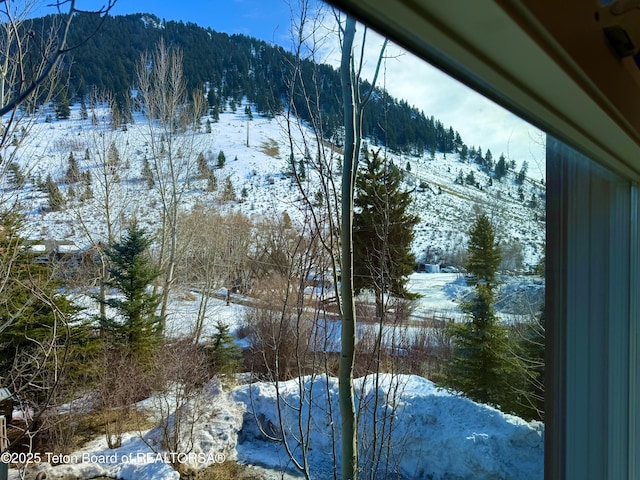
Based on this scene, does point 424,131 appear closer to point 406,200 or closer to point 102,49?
point 406,200

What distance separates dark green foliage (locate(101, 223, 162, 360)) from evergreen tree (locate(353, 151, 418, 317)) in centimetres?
102

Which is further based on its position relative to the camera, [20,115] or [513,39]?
[20,115]

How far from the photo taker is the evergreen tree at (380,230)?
47.8 inches

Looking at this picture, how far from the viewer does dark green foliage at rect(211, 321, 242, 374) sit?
186 centimetres

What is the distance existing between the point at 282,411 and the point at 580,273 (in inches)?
46.5

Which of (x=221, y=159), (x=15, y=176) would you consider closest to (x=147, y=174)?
(x=221, y=159)

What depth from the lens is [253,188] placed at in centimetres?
165

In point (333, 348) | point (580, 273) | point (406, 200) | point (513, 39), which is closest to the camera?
point (513, 39)

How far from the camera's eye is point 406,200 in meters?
1.22

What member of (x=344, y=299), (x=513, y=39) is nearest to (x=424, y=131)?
(x=344, y=299)

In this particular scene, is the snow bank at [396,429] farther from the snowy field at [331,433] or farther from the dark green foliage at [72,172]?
the dark green foliage at [72,172]

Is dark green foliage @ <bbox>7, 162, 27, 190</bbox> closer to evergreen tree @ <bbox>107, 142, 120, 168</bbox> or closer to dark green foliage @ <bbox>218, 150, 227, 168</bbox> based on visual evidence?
evergreen tree @ <bbox>107, 142, 120, 168</bbox>

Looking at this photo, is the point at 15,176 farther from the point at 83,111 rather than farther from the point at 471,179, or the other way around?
the point at 471,179

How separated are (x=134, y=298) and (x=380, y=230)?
46.5 inches
